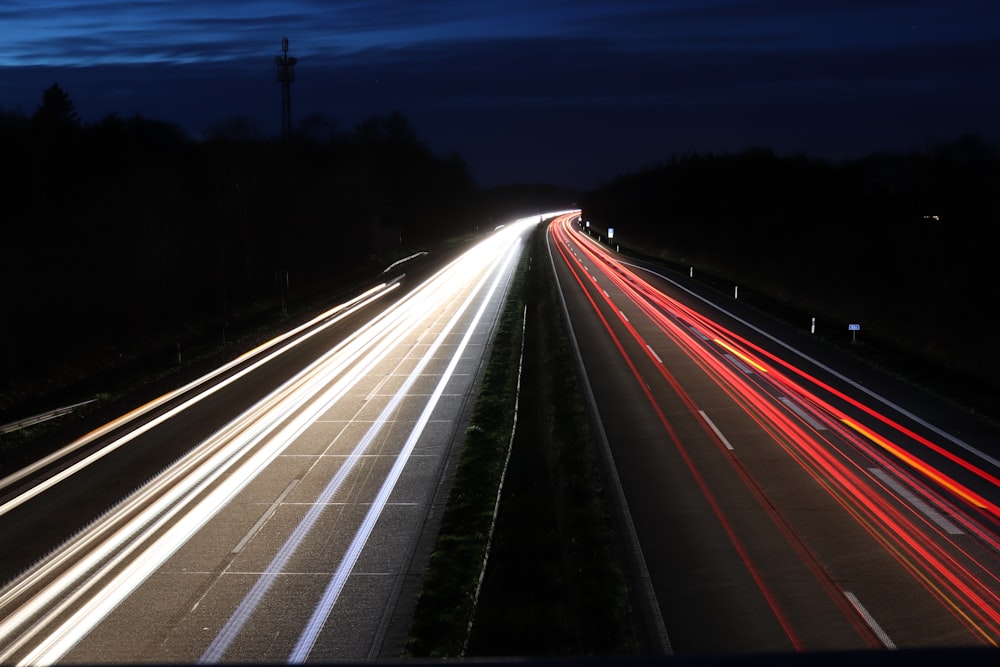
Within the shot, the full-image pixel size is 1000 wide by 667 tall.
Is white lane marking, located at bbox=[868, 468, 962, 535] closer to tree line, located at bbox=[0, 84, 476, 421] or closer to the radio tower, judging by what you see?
tree line, located at bbox=[0, 84, 476, 421]

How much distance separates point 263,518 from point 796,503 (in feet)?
27.4

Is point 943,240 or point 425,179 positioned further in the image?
point 425,179

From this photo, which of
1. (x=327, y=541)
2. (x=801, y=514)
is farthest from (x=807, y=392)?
(x=327, y=541)

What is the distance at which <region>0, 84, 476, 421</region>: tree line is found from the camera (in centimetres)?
3244

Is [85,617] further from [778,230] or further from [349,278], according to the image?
[778,230]

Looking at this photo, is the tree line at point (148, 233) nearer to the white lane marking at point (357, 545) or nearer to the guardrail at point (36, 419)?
the guardrail at point (36, 419)

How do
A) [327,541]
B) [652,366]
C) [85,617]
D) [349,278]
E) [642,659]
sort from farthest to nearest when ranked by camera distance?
[349,278]
[652,366]
[327,541]
[85,617]
[642,659]

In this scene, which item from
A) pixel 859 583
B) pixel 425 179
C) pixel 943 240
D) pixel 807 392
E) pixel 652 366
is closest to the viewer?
pixel 859 583

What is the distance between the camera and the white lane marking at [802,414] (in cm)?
1977

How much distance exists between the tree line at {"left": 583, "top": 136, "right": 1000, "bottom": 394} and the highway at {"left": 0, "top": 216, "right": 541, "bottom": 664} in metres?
17.5

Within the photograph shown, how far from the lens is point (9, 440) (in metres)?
19.1

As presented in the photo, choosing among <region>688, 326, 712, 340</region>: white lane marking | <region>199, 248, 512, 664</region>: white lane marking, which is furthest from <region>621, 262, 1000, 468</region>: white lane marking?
<region>199, 248, 512, 664</region>: white lane marking

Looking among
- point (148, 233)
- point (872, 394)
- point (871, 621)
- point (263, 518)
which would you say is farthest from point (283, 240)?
point (871, 621)

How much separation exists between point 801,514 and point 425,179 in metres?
104
